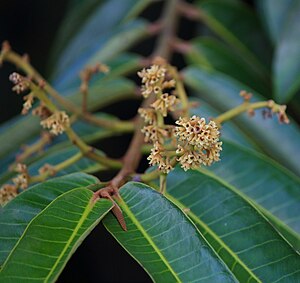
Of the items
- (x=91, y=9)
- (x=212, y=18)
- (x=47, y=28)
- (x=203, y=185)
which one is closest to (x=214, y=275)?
(x=203, y=185)

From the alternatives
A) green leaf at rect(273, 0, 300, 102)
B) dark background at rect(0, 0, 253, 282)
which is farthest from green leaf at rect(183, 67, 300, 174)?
dark background at rect(0, 0, 253, 282)

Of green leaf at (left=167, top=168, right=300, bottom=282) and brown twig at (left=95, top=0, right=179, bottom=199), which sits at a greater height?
brown twig at (left=95, top=0, right=179, bottom=199)

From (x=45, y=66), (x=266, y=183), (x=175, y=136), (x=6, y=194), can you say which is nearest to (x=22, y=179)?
(x=6, y=194)

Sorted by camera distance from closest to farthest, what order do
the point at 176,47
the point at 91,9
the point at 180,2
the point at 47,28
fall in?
the point at 176,47
the point at 180,2
the point at 91,9
the point at 47,28

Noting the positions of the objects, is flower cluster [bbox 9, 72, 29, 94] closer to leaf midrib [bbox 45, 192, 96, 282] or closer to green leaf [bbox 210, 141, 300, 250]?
leaf midrib [bbox 45, 192, 96, 282]

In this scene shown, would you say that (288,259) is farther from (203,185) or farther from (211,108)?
(211,108)

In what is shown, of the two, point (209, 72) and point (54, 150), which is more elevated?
point (54, 150)

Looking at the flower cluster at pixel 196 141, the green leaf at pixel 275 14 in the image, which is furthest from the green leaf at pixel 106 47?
the flower cluster at pixel 196 141
